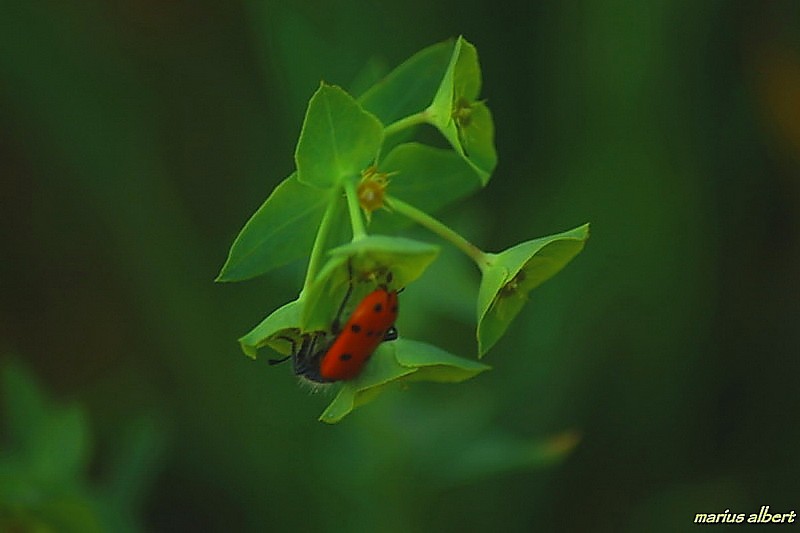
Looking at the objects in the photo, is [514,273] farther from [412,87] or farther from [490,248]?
[490,248]

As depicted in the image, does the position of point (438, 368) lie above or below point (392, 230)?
below

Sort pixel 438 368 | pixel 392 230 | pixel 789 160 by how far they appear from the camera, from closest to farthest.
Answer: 1. pixel 438 368
2. pixel 392 230
3. pixel 789 160

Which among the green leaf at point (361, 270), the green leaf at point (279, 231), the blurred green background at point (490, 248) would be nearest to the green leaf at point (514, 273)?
the green leaf at point (361, 270)

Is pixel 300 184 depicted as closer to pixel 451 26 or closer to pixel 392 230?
pixel 392 230

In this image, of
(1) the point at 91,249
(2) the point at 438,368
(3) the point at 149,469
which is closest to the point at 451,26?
(1) the point at 91,249

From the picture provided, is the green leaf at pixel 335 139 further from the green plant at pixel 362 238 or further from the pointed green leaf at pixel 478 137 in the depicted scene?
the pointed green leaf at pixel 478 137

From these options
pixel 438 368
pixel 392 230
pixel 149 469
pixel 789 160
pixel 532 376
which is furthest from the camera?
pixel 789 160

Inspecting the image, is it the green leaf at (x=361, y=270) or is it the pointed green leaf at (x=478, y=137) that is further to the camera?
the pointed green leaf at (x=478, y=137)
